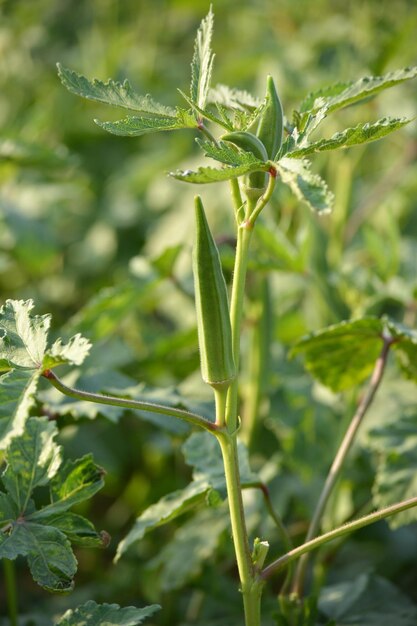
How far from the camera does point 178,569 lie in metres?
1.16

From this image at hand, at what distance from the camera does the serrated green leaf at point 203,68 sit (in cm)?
72

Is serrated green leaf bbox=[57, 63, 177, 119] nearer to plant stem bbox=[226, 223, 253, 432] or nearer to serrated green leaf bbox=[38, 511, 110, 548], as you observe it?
plant stem bbox=[226, 223, 253, 432]

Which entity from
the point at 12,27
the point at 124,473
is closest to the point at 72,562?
the point at 124,473

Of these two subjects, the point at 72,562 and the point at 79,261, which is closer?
the point at 72,562

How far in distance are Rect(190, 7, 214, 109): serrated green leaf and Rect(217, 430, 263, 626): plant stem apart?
0.30 m

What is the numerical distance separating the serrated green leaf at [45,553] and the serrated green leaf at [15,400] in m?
0.14

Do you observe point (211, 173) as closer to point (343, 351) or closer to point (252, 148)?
point (252, 148)

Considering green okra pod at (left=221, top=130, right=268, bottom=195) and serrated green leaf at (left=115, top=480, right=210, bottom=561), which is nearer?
green okra pod at (left=221, top=130, right=268, bottom=195)

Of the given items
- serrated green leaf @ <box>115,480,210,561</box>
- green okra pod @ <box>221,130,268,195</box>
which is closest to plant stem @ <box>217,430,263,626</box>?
serrated green leaf @ <box>115,480,210,561</box>

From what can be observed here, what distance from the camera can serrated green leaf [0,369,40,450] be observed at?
655 millimetres

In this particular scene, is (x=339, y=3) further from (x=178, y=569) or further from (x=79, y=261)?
(x=178, y=569)

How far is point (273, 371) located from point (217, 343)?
2.41 feet

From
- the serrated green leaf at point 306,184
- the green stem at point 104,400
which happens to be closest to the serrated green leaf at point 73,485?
the green stem at point 104,400

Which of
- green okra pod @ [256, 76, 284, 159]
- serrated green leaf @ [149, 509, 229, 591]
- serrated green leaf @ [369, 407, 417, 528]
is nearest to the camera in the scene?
green okra pod @ [256, 76, 284, 159]
